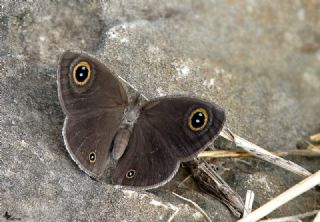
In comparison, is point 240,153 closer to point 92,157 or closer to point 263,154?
point 263,154

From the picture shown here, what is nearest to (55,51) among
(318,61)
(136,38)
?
(136,38)

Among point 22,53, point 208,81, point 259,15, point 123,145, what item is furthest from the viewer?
A: point 259,15

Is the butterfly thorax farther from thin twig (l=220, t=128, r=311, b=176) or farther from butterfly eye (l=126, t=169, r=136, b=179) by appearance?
thin twig (l=220, t=128, r=311, b=176)

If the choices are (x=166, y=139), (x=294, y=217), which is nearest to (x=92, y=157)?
(x=166, y=139)

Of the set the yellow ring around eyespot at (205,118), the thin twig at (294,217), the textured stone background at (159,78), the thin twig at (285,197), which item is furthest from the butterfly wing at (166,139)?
the thin twig at (294,217)

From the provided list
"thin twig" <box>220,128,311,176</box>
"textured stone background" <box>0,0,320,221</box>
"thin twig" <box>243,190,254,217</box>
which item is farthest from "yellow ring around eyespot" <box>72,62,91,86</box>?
"thin twig" <box>243,190,254,217</box>

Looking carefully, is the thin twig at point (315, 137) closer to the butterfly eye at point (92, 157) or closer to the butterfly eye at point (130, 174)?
the butterfly eye at point (130, 174)

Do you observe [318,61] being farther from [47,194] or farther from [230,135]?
[47,194]
